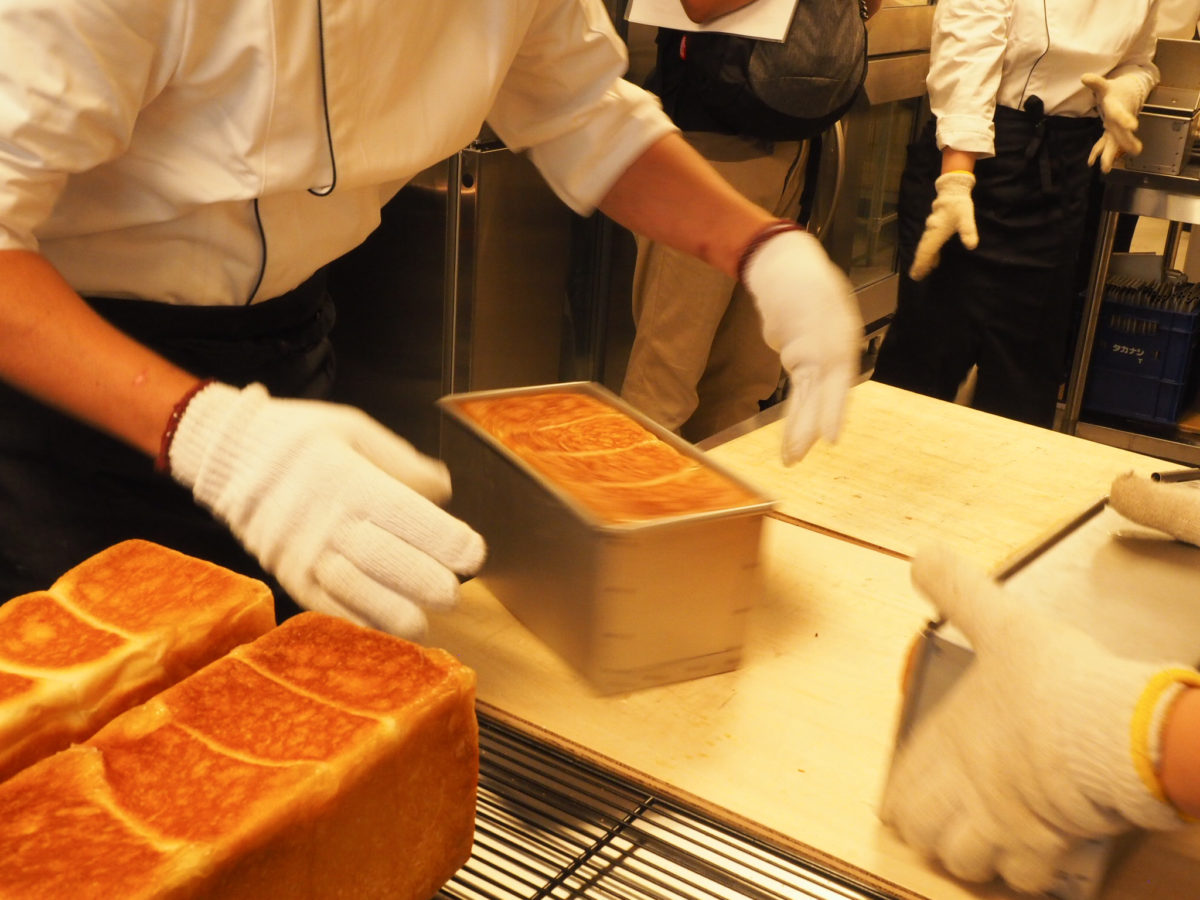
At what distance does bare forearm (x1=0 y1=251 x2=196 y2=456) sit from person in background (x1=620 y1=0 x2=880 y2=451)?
6.03 feet

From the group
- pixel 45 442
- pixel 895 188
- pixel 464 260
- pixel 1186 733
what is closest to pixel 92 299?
pixel 45 442

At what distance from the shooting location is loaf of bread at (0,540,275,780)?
0.83 metres

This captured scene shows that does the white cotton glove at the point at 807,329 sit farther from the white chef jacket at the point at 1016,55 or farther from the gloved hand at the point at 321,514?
the white chef jacket at the point at 1016,55

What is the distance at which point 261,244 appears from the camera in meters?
1.26

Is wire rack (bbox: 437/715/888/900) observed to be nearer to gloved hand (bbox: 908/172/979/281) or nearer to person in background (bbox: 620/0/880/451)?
person in background (bbox: 620/0/880/451)

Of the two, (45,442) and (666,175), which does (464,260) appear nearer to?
(666,175)

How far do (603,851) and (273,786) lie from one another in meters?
0.30

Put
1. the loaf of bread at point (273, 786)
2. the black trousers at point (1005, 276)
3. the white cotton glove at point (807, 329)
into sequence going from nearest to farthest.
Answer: the loaf of bread at point (273, 786) < the white cotton glove at point (807, 329) < the black trousers at point (1005, 276)

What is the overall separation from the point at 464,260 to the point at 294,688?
2.04 metres

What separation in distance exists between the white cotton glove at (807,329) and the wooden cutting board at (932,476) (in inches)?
5.8

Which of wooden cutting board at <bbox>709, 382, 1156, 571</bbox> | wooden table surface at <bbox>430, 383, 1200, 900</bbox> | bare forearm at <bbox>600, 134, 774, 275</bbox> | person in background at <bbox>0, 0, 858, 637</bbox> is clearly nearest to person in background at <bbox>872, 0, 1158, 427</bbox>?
wooden cutting board at <bbox>709, 382, 1156, 571</bbox>

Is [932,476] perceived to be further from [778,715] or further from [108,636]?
[108,636]

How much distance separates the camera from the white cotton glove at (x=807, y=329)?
136 cm

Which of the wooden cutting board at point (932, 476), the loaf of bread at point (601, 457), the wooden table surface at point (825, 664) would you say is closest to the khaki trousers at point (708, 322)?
the wooden cutting board at point (932, 476)
